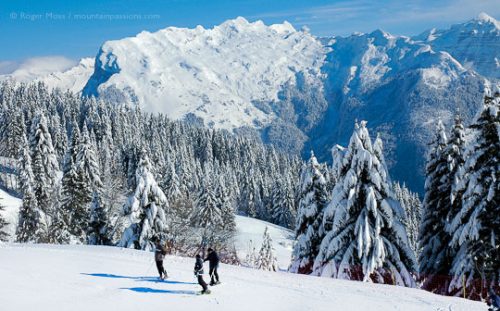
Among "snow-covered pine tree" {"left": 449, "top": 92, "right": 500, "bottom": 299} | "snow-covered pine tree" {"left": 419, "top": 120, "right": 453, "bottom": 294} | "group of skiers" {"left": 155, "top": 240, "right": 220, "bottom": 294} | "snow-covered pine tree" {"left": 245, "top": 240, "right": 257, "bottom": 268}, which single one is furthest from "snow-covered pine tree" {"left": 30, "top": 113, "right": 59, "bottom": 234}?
"snow-covered pine tree" {"left": 449, "top": 92, "right": 500, "bottom": 299}

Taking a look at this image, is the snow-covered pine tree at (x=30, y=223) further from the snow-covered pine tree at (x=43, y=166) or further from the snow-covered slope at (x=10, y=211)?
the snow-covered slope at (x=10, y=211)

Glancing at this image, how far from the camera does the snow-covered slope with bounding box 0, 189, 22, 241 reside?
68125mm

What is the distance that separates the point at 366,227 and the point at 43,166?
55.3 metres

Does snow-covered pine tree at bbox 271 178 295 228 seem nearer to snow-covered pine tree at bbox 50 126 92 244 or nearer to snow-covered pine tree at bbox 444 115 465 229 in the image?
snow-covered pine tree at bbox 50 126 92 244

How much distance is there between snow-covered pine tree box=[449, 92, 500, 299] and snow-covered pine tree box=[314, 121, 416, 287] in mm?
2981

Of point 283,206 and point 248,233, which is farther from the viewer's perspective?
point 283,206

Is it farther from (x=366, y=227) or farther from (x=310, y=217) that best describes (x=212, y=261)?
(x=310, y=217)

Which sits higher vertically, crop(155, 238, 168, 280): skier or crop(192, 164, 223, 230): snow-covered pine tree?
crop(155, 238, 168, 280): skier

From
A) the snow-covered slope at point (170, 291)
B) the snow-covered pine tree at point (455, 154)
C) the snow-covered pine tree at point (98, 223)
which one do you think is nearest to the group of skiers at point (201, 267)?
the snow-covered slope at point (170, 291)

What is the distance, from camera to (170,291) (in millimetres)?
19219

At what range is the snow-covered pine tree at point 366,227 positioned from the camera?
77.6ft

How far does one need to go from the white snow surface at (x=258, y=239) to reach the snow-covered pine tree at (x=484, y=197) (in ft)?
147

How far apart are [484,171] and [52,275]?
1955cm

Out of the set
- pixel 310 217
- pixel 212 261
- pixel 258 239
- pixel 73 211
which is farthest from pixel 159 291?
pixel 258 239
